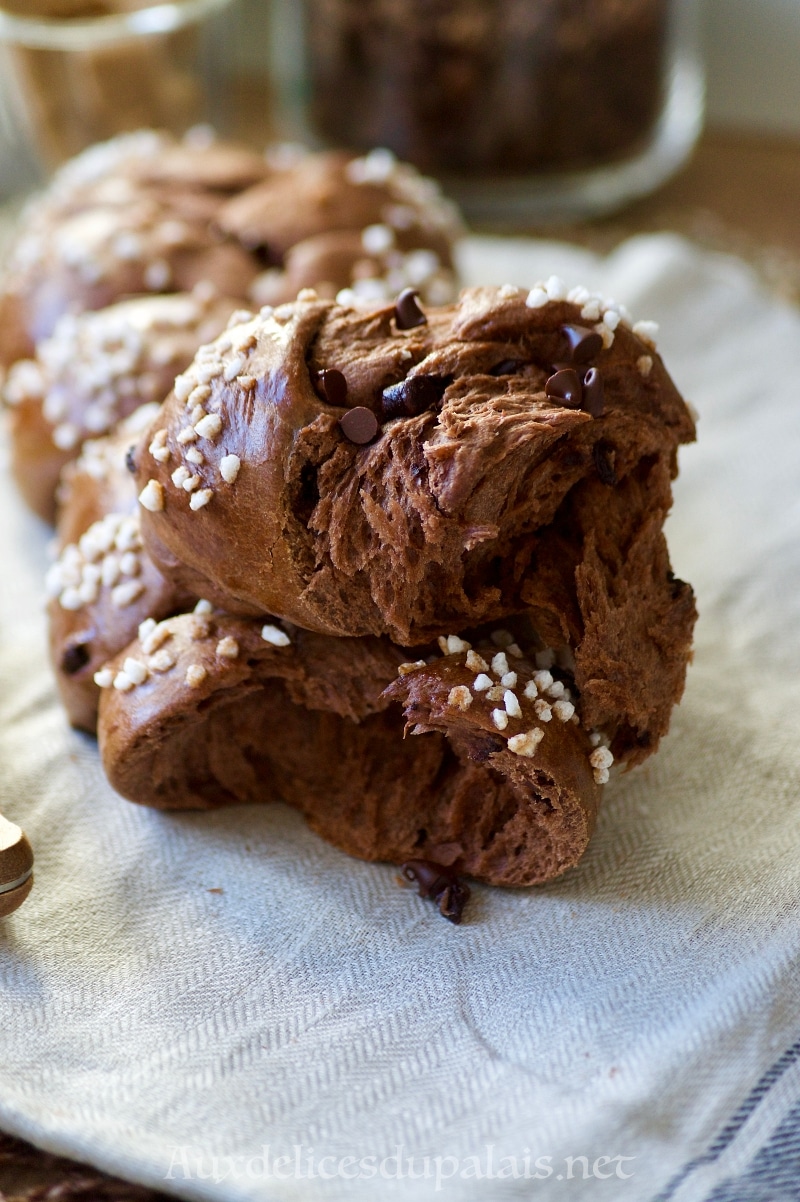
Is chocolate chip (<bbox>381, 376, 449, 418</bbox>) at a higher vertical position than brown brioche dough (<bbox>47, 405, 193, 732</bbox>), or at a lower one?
higher

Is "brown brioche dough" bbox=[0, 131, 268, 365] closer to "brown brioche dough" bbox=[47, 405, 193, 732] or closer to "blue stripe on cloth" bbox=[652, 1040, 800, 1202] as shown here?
"brown brioche dough" bbox=[47, 405, 193, 732]

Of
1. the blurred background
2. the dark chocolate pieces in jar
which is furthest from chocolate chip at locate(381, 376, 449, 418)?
the blurred background

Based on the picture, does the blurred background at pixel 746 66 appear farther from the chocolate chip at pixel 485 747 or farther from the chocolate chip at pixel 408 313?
the chocolate chip at pixel 485 747

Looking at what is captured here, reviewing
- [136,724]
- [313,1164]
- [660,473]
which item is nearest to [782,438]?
[660,473]

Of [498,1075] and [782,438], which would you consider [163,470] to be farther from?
[782,438]

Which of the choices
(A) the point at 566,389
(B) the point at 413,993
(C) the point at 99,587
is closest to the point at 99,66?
(C) the point at 99,587

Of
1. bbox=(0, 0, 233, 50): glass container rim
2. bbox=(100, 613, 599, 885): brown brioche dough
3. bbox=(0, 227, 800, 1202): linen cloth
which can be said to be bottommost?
bbox=(0, 227, 800, 1202): linen cloth

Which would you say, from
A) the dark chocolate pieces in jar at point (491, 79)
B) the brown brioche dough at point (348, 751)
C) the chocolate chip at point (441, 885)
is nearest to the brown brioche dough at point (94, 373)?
the brown brioche dough at point (348, 751)
